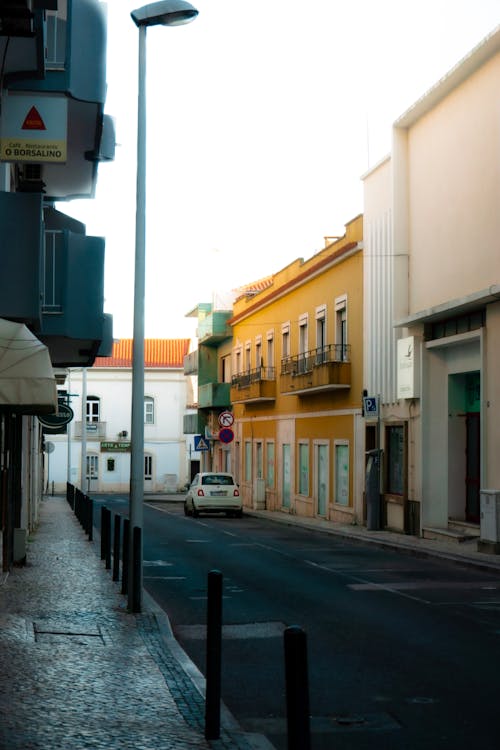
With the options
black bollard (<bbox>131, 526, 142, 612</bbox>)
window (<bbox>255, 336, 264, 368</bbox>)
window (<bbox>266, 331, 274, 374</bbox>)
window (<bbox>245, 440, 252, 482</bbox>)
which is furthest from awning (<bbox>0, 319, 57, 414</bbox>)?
window (<bbox>245, 440, 252, 482</bbox>)

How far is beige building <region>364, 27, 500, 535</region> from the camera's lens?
75.3 feet

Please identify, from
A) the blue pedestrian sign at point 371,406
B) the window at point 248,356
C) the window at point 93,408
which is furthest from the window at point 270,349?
the window at point 93,408

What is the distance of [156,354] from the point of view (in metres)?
81.0

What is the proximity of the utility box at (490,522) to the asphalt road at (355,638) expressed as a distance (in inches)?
42.9

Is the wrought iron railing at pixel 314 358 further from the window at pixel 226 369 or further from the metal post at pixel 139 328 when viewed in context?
the metal post at pixel 139 328

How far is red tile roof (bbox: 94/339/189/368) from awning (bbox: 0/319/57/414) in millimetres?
65554

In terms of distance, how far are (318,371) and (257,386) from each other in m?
10.3

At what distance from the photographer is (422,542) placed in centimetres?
2438

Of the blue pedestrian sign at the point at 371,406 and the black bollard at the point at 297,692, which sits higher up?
the blue pedestrian sign at the point at 371,406

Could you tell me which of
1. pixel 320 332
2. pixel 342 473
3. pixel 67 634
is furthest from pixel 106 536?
pixel 320 332

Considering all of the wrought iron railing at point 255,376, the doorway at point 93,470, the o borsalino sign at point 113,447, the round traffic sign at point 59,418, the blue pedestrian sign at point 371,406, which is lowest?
the doorway at point 93,470

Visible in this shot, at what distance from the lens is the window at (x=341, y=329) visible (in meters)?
34.2

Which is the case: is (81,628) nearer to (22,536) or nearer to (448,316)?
(22,536)

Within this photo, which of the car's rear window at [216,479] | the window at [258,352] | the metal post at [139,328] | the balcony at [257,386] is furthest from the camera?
the window at [258,352]
